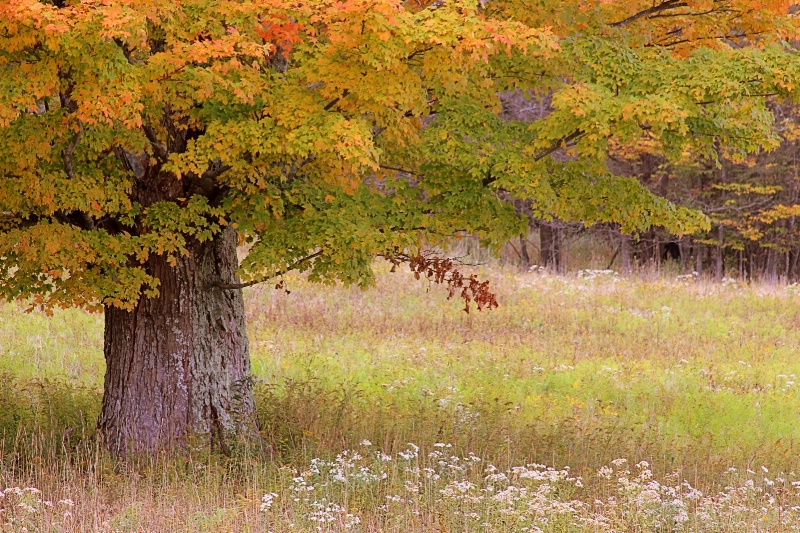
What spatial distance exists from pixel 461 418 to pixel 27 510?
5326 millimetres

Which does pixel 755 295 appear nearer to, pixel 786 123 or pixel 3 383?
pixel 786 123

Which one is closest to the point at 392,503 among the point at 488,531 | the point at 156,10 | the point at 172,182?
the point at 488,531

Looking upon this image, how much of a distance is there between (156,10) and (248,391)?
4.40 m

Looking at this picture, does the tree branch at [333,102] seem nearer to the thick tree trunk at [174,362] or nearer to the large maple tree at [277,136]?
the large maple tree at [277,136]

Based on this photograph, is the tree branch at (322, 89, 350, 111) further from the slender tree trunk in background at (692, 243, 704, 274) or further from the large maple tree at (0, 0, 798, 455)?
the slender tree trunk in background at (692, 243, 704, 274)

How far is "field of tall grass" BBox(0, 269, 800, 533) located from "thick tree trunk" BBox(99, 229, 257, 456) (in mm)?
378

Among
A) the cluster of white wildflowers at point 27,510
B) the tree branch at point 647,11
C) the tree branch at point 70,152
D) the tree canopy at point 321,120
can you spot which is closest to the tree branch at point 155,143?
the tree canopy at point 321,120

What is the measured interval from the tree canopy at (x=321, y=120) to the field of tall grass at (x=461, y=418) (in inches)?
73.5

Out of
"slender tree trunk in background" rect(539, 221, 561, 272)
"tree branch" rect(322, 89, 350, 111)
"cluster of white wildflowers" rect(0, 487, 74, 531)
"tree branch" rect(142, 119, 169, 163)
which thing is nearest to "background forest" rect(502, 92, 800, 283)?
"slender tree trunk in background" rect(539, 221, 561, 272)

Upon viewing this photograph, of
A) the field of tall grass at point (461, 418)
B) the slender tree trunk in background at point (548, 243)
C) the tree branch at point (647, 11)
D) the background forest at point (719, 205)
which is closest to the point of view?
the field of tall grass at point (461, 418)

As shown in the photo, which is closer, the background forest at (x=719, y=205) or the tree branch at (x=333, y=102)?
the tree branch at (x=333, y=102)

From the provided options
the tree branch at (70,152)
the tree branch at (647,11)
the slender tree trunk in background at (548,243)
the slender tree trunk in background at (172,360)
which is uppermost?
the tree branch at (647,11)

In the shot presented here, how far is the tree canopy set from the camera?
275 inches

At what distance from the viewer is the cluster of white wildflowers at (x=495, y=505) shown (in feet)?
23.9
